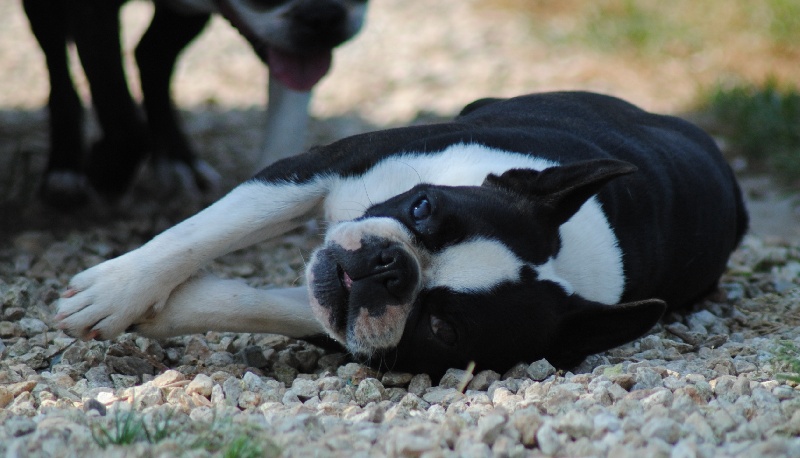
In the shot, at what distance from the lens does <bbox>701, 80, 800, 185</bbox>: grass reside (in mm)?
5977

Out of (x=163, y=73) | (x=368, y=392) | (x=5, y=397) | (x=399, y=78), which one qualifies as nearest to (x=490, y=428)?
(x=368, y=392)

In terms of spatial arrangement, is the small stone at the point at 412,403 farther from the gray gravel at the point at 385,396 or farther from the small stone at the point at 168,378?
the small stone at the point at 168,378

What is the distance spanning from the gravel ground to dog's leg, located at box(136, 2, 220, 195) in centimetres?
15

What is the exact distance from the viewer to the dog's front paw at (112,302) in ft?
9.94

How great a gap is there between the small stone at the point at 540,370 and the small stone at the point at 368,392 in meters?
0.41

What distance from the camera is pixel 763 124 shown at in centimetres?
631

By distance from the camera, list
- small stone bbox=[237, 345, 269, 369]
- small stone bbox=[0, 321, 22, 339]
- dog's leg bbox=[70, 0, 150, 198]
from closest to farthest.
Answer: small stone bbox=[237, 345, 269, 369] < small stone bbox=[0, 321, 22, 339] < dog's leg bbox=[70, 0, 150, 198]

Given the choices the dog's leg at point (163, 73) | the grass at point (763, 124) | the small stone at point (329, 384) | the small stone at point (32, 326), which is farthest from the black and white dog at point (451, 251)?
the grass at point (763, 124)

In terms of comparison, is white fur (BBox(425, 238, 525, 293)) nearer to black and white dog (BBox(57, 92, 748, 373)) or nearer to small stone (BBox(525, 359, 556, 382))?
black and white dog (BBox(57, 92, 748, 373))

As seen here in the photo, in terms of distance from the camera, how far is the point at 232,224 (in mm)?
3178

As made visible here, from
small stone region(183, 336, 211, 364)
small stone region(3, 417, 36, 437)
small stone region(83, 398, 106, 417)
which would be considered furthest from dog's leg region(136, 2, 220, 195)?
small stone region(3, 417, 36, 437)

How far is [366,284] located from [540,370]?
1.76 feet

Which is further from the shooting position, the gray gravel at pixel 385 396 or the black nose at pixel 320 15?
the black nose at pixel 320 15

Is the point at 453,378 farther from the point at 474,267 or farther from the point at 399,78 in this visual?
the point at 399,78
